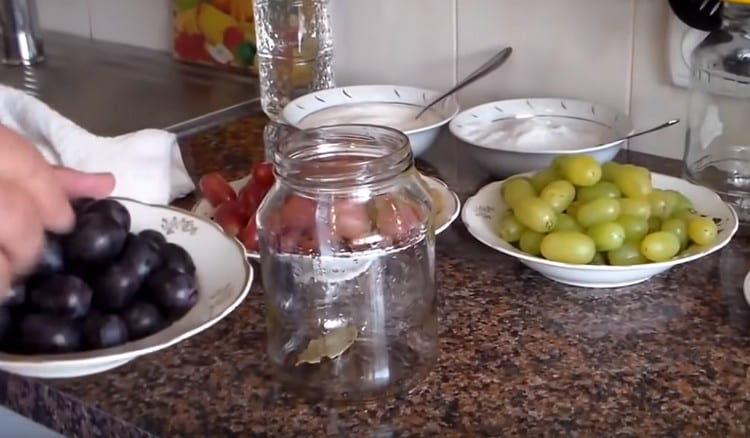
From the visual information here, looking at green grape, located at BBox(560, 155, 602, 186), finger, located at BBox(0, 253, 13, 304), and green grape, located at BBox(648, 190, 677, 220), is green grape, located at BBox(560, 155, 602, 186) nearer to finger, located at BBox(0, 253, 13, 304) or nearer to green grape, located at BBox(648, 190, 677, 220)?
green grape, located at BBox(648, 190, 677, 220)

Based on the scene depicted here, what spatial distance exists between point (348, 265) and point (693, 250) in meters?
0.29

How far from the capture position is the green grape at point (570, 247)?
2.69 ft

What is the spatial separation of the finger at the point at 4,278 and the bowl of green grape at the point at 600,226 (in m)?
0.38

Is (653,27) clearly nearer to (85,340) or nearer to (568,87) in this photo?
(568,87)

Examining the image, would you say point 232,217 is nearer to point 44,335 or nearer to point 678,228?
point 44,335

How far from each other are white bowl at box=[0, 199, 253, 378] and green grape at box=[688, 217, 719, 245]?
1.17 ft

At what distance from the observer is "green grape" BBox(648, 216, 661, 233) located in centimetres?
86

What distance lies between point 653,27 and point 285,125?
0.40 m

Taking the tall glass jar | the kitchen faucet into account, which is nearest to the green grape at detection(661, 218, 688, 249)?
the tall glass jar

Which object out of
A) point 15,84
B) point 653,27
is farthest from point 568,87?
point 15,84

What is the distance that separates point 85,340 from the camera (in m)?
0.72

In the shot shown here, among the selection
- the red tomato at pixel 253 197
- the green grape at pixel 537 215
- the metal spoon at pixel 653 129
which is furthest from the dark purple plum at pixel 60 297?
the metal spoon at pixel 653 129

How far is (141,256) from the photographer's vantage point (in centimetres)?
76

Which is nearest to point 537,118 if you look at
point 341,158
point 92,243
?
point 341,158
